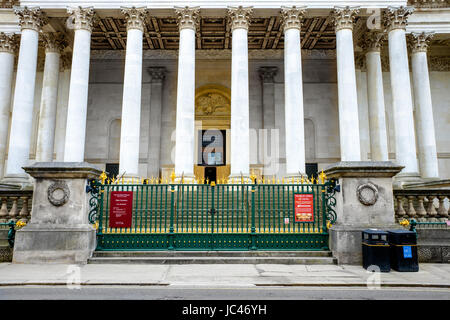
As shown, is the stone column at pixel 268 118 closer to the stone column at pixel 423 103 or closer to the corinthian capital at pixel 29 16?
the stone column at pixel 423 103

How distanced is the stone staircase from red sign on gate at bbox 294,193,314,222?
1.05 m

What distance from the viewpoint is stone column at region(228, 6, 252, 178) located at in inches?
803

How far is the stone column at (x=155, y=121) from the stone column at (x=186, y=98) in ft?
27.4

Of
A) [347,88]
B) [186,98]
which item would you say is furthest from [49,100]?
[347,88]

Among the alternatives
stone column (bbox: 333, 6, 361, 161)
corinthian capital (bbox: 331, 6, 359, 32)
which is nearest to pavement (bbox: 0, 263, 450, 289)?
stone column (bbox: 333, 6, 361, 161)

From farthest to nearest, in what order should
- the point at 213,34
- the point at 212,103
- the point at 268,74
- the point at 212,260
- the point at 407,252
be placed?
the point at 212,103
the point at 268,74
the point at 213,34
the point at 212,260
the point at 407,252

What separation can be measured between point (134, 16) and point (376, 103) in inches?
705

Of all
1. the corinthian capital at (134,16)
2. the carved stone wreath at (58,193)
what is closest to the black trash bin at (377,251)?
the carved stone wreath at (58,193)

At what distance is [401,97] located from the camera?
2159 centimetres

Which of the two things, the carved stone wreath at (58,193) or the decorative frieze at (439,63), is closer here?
the carved stone wreath at (58,193)

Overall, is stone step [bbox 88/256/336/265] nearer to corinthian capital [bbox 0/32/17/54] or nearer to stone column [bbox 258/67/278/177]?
stone column [bbox 258/67/278/177]

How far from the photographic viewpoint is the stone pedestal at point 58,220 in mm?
9812

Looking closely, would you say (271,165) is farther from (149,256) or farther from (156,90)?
(149,256)

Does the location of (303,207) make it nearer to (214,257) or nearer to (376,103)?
(214,257)
